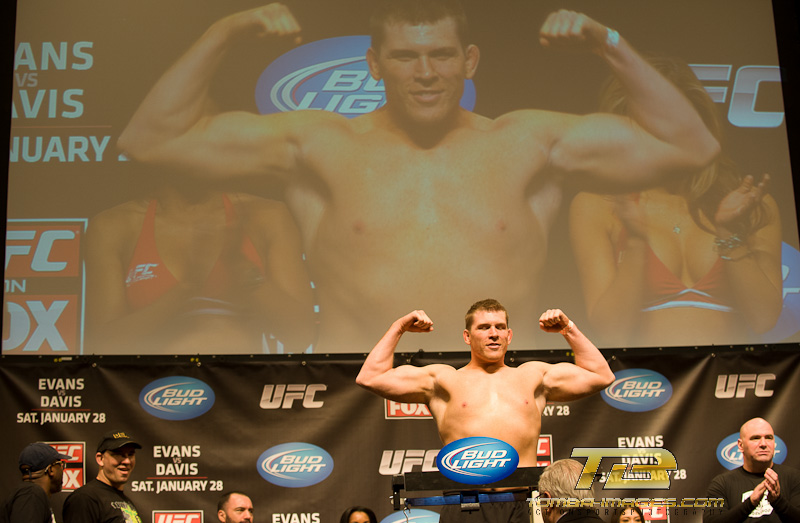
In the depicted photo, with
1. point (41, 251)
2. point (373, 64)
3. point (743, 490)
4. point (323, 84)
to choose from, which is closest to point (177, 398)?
point (41, 251)

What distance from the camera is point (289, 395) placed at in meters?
5.78

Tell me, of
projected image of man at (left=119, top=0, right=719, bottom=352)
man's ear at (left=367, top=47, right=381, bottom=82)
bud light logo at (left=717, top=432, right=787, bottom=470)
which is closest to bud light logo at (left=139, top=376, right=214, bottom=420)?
projected image of man at (left=119, top=0, right=719, bottom=352)

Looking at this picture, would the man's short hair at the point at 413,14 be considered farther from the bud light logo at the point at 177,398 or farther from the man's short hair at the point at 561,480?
the man's short hair at the point at 561,480

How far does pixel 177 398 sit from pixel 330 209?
1650mm

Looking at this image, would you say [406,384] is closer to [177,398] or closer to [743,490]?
[743,490]

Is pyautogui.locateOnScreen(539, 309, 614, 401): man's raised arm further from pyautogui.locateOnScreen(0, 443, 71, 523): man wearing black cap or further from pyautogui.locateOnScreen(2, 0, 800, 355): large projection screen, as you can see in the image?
pyautogui.locateOnScreen(0, 443, 71, 523): man wearing black cap

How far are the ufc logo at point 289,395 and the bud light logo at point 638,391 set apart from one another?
73.3 inches

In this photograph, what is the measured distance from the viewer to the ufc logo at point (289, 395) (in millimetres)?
5766

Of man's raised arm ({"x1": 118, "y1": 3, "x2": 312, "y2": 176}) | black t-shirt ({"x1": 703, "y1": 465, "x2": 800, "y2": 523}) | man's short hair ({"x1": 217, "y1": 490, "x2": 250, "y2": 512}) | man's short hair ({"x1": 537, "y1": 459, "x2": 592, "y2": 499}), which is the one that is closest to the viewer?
man's short hair ({"x1": 537, "y1": 459, "x2": 592, "y2": 499})

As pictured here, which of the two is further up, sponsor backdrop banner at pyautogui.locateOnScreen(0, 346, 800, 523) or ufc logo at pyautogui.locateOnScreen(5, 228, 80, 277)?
ufc logo at pyautogui.locateOnScreen(5, 228, 80, 277)

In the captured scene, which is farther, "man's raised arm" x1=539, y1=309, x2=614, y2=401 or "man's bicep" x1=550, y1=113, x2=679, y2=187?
"man's bicep" x1=550, y1=113, x2=679, y2=187

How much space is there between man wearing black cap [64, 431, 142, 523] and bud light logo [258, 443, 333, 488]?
4.66ft

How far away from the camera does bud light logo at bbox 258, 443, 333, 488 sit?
5641mm

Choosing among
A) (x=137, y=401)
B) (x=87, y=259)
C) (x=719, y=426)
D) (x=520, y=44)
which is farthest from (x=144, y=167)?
(x=719, y=426)
